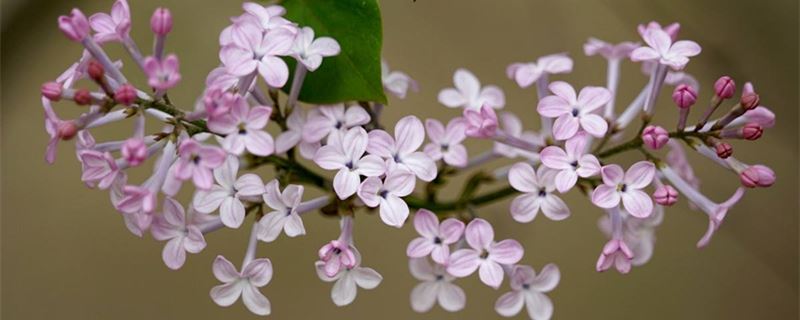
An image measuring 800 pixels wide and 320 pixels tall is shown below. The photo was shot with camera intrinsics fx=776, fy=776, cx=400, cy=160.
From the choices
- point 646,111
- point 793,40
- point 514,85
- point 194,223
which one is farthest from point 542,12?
point 194,223

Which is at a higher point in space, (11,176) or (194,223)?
(194,223)

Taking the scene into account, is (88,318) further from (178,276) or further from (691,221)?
(691,221)

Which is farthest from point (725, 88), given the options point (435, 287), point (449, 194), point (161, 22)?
point (449, 194)

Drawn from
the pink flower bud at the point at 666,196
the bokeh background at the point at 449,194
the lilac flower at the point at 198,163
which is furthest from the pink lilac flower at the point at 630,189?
the bokeh background at the point at 449,194

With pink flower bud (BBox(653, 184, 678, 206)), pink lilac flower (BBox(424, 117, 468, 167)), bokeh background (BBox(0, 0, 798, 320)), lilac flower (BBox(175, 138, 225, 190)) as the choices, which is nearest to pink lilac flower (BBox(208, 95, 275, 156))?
lilac flower (BBox(175, 138, 225, 190))

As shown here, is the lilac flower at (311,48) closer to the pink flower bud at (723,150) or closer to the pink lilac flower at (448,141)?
the pink lilac flower at (448,141)

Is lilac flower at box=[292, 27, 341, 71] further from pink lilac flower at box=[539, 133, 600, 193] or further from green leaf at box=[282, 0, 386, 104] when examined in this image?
pink lilac flower at box=[539, 133, 600, 193]

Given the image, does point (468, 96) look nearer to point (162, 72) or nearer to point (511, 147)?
point (511, 147)
